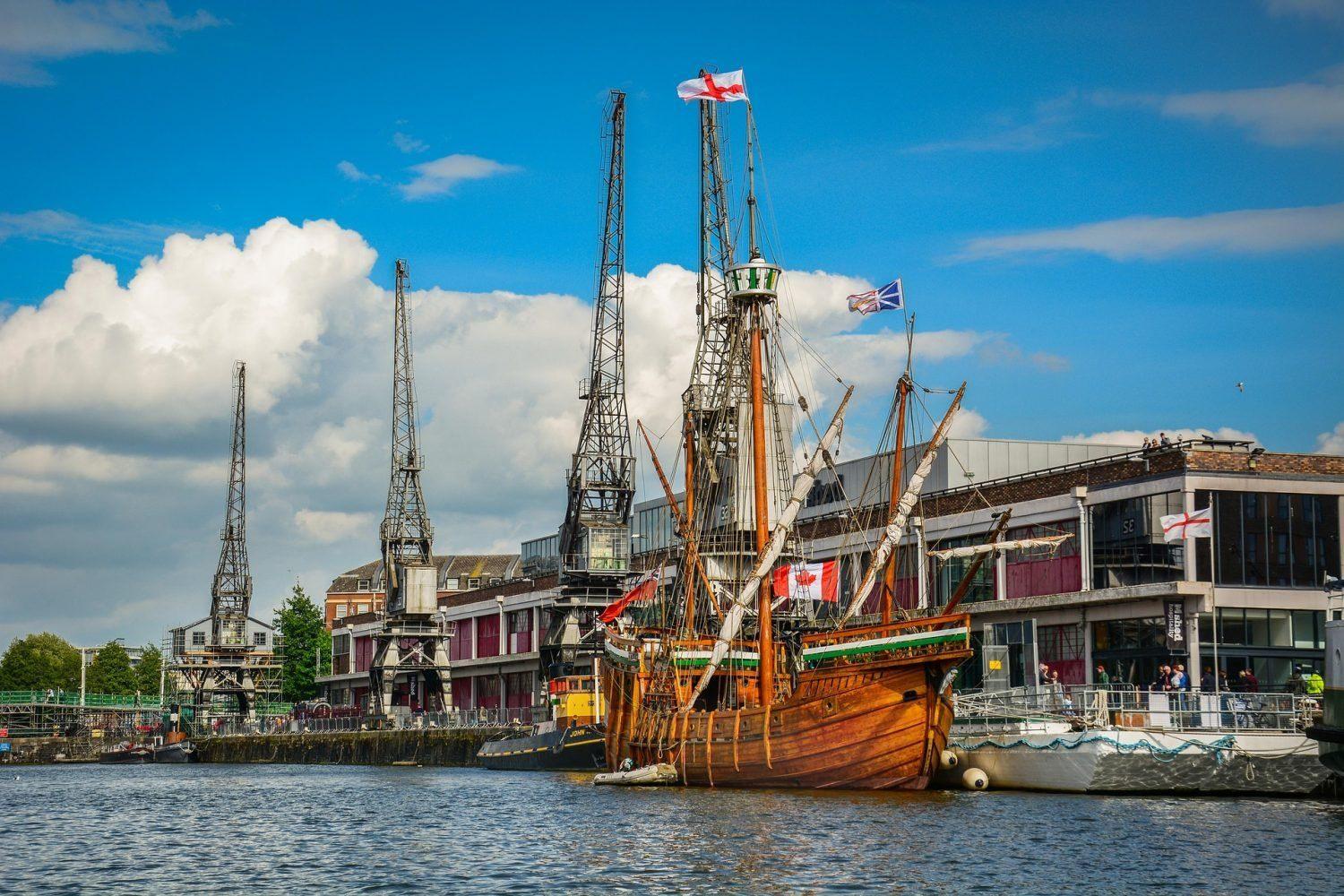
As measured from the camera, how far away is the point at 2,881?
1454 inches

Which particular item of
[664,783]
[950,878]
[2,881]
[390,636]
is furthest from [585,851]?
[390,636]

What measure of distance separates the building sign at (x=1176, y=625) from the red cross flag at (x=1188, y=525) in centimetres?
611

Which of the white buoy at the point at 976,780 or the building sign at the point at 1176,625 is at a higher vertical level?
the building sign at the point at 1176,625

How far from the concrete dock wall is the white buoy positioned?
5352 centimetres

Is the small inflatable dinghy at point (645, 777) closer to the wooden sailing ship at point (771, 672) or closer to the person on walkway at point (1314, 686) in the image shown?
the wooden sailing ship at point (771, 672)

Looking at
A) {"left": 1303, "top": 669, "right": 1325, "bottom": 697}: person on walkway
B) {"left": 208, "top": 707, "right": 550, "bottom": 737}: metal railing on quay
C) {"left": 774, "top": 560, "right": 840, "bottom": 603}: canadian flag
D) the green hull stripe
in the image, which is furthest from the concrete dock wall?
{"left": 1303, "top": 669, "right": 1325, "bottom": 697}: person on walkway

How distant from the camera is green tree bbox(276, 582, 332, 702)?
16475 centimetres

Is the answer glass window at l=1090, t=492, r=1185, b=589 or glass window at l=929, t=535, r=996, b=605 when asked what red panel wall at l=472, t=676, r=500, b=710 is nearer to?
glass window at l=929, t=535, r=996, b=605

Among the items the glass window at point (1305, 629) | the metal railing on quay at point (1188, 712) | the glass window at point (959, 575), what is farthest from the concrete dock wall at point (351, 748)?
the metal railing on quay at point (1188, 712)

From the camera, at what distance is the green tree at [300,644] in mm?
164750

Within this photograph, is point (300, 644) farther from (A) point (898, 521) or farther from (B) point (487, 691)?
(A) point (898, 521)

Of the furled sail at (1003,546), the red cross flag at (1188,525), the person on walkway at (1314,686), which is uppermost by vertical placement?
the red cross flag at (1188,525)

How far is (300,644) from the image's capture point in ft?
542

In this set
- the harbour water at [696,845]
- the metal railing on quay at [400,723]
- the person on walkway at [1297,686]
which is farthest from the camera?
the metal railing on quay at [400,723]
